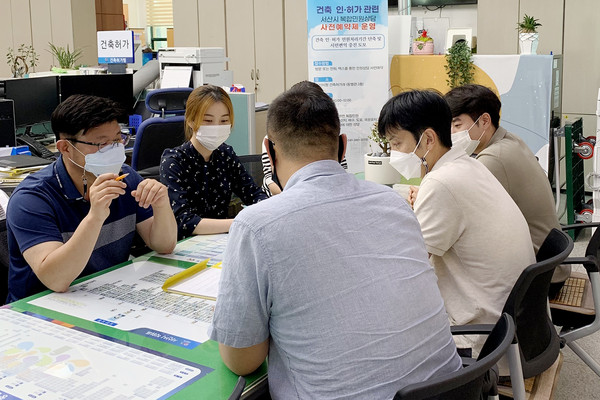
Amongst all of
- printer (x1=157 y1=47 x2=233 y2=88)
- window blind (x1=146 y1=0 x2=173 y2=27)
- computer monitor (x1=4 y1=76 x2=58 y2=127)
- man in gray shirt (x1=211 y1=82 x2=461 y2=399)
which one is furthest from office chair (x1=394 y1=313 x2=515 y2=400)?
window blind (x1=146 y1=0 x2=173 y2=27)

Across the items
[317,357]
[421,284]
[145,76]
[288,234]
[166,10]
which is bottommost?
[317,357]

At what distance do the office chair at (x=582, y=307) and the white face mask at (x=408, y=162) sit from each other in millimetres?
611

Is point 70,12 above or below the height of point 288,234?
above

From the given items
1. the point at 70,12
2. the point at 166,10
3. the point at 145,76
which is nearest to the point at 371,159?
the point at 145,76

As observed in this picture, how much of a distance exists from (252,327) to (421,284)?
359 millimetres

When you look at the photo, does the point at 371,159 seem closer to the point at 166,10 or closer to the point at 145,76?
the point at 145,76

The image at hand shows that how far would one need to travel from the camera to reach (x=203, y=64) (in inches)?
196

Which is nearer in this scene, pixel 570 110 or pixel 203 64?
pixel 203 64

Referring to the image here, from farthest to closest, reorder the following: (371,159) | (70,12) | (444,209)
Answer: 1. (70,12)
2. (371,159)
3. (444,209)

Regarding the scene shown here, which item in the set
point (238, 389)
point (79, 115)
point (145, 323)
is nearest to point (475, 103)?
point (79, 115)

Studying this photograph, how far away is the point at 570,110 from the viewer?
20.4 ft

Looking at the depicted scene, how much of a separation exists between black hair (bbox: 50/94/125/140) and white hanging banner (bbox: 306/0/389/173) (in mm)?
3273

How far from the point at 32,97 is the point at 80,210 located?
317 centimetres

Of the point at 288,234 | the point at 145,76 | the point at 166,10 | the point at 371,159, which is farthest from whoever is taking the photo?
the point at 166,10
